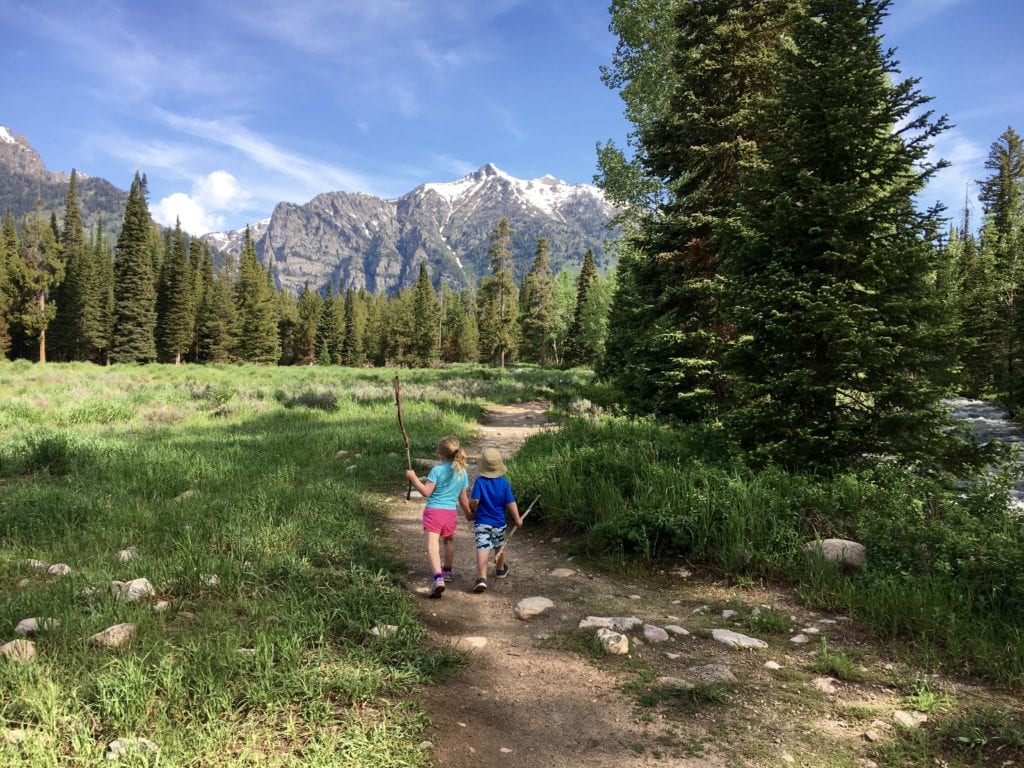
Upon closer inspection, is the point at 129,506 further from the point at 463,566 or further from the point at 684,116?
the point at 684,116

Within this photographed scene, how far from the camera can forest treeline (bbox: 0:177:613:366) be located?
179 ft

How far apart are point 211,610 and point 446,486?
2.35 m

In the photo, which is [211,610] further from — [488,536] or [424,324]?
[424,324]

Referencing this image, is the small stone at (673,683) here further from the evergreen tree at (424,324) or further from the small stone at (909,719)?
the evergreen tree at (424,324)

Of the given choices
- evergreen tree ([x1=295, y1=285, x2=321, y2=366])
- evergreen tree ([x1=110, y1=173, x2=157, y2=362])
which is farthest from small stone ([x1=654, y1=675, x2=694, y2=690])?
evergreen tree ([x1=295, y1=285, x2=321, y2=366])

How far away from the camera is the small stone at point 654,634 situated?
422cm

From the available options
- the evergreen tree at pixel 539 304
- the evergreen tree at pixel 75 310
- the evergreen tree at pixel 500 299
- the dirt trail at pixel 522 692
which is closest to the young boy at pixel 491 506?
the dirt trail at pixel 522 692

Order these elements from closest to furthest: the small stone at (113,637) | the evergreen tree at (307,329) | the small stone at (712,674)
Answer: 1. the small stone at (113,637)
2. the small stone at (712,674)
3. the evergreen tree at (307,329)

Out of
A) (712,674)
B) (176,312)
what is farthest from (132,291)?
(712,674)

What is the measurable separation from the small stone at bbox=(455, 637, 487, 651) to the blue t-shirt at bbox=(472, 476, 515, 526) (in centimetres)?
150

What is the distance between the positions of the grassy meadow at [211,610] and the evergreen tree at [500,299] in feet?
182

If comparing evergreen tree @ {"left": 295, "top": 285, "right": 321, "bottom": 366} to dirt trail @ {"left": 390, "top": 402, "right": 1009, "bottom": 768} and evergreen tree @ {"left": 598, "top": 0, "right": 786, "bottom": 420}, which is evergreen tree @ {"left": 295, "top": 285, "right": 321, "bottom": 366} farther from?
dirt trail @ {"left": 390, "top": 402, "right": 1009, "bottom": 768}

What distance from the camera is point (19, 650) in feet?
10.3

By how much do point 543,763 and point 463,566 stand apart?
3441mm
